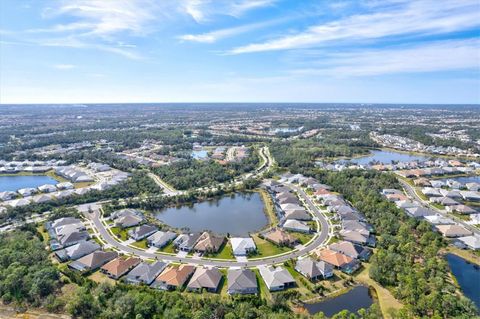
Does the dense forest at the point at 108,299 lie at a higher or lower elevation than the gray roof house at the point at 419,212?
lower

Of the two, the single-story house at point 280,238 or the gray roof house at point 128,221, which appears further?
the gray roof house at point 128,221

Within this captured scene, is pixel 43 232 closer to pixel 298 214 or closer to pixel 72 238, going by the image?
pixel 72 238

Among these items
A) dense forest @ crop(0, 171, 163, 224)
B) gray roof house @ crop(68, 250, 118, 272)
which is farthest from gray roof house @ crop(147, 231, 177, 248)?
dense forest @ crop(0, 171, 163, 224)

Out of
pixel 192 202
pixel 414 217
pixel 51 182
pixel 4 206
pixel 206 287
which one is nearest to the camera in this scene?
pixel 206 287

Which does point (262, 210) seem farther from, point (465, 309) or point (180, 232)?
point (465, 309)

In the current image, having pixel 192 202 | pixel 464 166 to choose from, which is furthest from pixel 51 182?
pixel 464 166

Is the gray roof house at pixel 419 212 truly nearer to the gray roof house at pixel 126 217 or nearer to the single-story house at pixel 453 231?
the single-story house at pixel 453 231

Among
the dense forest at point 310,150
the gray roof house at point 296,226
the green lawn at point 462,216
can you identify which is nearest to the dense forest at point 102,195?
the gray roof house at point 296,226
